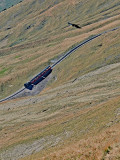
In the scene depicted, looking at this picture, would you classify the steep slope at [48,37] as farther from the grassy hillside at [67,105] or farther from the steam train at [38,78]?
the steam train at [38,78]

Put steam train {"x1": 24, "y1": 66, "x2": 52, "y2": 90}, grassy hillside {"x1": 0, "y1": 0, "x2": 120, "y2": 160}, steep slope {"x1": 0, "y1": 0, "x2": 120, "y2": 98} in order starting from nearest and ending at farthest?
grassy hillside {"x1": 0, "y1": 0, "x2": 120, "y2": 160} → steam train {"x1": 24, "y1": 66, "x2": 52, "y2": 90} → steep slope {"x1": 0, "y1": 0, "x2": 120, "y2": 98}

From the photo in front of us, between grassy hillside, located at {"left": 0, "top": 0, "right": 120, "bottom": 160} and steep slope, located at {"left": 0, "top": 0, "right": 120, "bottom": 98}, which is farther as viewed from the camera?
steep slope, located at {"left": 0, "top": 0, "right": 120, "bottom": 98}

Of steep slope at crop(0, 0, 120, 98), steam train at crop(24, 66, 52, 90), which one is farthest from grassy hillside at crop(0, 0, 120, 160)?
steam train at crop(24, 66, 52, 90)

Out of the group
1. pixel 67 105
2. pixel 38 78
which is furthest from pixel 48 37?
pixel 67 105

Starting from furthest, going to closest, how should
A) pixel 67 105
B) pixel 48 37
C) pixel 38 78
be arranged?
pixel 48 37 → pixel 38 78 → pixel 67 105

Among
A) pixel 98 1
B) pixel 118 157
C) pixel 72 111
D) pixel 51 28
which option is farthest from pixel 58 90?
pixel 98 1

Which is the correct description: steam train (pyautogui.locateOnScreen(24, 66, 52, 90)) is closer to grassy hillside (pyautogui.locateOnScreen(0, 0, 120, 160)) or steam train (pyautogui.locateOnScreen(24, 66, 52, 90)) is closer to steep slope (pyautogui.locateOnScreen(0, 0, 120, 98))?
grassy hillside (pyautogui.locateOnScreen(0, 0, 120, 160))

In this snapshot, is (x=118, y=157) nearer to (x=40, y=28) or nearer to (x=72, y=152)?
(x=72, y=152)

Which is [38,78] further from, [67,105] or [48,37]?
[48,37]
